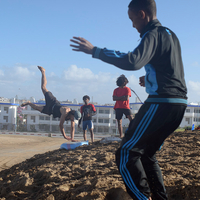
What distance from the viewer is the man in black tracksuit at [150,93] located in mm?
1825

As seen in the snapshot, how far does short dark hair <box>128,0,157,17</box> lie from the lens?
200 cm

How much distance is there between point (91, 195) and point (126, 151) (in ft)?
3.10

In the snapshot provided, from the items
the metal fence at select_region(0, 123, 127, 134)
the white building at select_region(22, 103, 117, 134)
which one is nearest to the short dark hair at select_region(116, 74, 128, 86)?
the metal fence at select_region(0, 123, 127, 134)

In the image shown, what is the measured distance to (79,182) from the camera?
2.99 meters

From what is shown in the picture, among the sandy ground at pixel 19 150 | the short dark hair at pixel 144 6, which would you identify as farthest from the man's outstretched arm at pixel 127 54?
the sandy ground at pixel 19 150

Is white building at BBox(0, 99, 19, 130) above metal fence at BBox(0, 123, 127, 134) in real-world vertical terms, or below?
above

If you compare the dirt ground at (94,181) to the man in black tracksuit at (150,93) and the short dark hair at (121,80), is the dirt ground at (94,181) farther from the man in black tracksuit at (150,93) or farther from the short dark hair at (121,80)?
the short dark hair at (121,80)

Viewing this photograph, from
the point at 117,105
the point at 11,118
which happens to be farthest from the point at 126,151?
the point at 11,118

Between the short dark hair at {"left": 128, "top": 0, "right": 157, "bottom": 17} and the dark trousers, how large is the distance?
33.7 inches

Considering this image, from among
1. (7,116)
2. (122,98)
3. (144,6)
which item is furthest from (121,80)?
(7,116)

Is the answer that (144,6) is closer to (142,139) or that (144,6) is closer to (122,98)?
(142,139)

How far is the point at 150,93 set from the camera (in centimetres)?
195

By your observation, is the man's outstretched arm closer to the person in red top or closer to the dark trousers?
the dark trousers

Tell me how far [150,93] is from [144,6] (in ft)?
2.56
